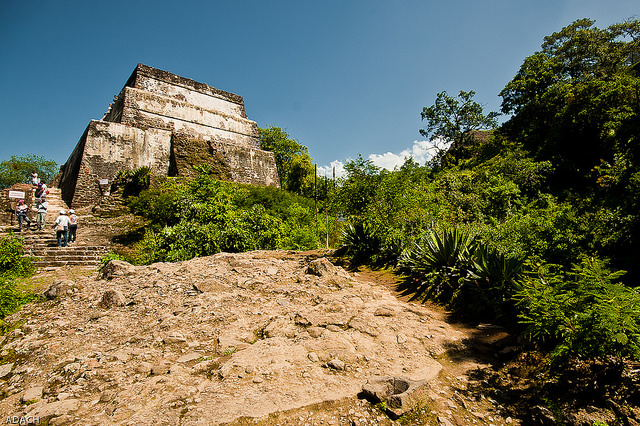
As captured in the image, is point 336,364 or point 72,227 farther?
point 72,227

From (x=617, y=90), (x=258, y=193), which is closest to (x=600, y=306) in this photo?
(x=258, y=193)

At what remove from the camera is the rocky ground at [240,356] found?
2.20 m

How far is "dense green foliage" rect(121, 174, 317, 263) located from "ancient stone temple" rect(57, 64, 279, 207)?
5392 mm

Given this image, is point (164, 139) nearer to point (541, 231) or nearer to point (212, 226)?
point (212, 226)

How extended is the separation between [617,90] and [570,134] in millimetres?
3297

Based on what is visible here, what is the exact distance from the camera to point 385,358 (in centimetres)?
299

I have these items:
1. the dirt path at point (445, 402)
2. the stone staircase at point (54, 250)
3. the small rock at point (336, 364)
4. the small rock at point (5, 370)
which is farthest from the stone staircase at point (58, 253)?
the small rock at point (336, 364)

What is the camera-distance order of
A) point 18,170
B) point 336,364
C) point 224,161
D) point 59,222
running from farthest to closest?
point 18,170
point 224,161
point 59,222
point 336,364

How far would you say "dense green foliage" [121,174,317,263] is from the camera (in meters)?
7.74

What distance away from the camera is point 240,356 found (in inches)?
118

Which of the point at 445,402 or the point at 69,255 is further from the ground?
the point at 69,255

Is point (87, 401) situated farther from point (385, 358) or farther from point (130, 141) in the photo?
point (130, 141)

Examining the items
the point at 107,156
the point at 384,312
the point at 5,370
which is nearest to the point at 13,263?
the point at 5,370

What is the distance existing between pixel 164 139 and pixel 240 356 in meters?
17.1
